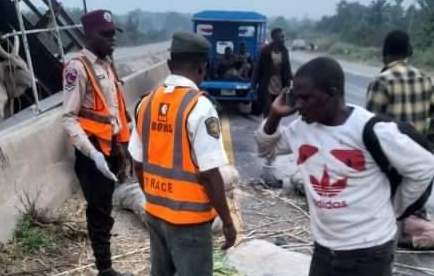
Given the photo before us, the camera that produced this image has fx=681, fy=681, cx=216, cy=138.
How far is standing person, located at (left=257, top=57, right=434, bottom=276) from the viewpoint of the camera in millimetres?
2842

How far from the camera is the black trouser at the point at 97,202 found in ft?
15.1

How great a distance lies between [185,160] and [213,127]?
21cm

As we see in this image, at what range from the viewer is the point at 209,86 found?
15.5 meters

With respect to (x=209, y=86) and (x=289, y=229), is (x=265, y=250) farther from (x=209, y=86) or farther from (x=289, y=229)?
(x=209, y=86)

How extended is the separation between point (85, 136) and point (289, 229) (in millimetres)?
2459

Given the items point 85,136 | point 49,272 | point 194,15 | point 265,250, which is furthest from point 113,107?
point 194,15

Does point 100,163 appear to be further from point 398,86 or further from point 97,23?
point 398,86

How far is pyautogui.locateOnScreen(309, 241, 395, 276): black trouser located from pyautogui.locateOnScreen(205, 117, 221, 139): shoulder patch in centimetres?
75

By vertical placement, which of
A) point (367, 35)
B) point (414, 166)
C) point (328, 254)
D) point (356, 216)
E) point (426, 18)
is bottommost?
point (367, 35)

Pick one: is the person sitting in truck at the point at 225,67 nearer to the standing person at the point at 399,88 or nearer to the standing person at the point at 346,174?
the standing person at the point at 399,88

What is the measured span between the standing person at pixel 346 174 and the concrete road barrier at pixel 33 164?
9.20 feet

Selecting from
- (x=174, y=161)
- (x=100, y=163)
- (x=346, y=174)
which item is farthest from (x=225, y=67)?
(x=346, y=174)

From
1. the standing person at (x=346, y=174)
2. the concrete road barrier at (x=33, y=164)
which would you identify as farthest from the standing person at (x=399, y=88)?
the concrete road barrier at (x=33, y=164)

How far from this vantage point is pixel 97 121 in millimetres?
4605
